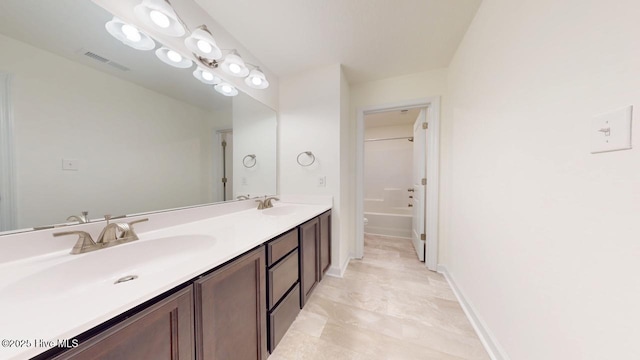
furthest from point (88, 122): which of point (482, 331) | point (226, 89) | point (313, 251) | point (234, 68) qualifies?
point (482, 331)

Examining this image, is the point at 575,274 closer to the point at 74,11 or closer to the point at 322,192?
the point at 322,192

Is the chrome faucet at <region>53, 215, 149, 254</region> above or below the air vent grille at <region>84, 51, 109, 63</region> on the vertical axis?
below

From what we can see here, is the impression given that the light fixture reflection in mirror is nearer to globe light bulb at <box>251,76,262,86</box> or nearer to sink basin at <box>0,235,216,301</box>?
globe light bulb at <box>251,76,262,86</box>

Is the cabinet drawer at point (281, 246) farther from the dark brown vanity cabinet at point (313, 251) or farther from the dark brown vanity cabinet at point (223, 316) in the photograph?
the dark brown vanity cabinet at point (313, 251)

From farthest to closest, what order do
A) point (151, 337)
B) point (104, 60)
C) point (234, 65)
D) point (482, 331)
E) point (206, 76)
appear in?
point (234, 65) → point (206, 76) → point (482, 331) → point (104, 60) → point (151, 337)

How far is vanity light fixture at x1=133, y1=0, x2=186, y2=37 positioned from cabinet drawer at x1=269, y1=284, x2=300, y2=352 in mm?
1689

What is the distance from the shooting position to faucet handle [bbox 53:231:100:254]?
0.74 m

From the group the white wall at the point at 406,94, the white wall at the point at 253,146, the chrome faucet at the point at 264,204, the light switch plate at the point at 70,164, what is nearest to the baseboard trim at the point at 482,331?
the white wall at the point at 406,94

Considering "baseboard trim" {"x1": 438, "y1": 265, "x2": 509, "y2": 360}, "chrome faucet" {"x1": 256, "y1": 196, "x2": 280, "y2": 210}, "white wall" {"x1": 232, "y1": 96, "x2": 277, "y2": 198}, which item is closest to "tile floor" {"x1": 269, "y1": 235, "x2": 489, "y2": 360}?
"baseboard trim" {"x1": 438, "y1": 265, "x2": 509, "y2": 360}

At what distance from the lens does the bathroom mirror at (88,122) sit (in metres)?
0.71

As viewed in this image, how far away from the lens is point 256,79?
1670mm

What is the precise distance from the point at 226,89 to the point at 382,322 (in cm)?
212

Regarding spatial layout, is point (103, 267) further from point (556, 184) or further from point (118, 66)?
point (556, 184)

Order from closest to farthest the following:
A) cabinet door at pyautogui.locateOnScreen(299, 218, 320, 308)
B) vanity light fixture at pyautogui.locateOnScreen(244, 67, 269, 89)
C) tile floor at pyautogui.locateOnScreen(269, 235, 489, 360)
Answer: tile floor at pyautogui.locateOnScreen(269, 235, 489, 360)
cabinet door at pyautogui.locateOnScreen(299, 218, 320, 308)
vanity light fixture at pyautogui.locateOnScreen(244, 67, 269, 89)
